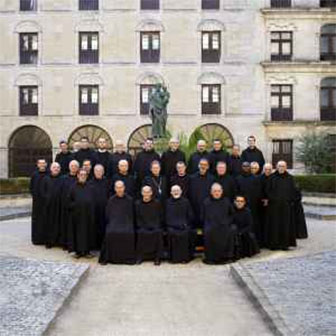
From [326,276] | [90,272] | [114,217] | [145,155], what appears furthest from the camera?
[145,155]

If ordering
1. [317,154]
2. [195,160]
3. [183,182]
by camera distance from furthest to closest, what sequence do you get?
[317,154] → [195,160] → [183,182]

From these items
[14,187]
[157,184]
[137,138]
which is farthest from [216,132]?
[157,184]

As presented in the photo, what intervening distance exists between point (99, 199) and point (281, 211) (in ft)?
13.2

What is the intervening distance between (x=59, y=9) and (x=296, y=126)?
50.4ft

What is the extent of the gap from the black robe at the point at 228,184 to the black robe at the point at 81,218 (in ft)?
9.43

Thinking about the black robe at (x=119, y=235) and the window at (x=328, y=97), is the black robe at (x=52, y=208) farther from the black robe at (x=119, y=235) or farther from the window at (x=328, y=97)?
the window at (x=328, y=97)

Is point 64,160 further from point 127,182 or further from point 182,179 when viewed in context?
point 182,179

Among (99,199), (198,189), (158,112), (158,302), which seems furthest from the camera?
(158,112)

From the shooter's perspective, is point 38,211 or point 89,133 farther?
point 89,133

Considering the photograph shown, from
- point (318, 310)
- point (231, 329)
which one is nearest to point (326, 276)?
point (318, 310)

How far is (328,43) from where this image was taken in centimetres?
3969

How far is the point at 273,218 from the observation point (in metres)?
14.8

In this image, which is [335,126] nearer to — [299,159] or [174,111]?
[299,159]

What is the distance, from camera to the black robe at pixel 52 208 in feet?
49.8
